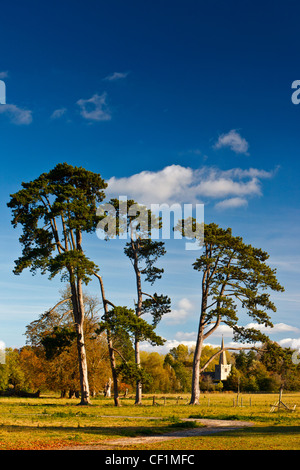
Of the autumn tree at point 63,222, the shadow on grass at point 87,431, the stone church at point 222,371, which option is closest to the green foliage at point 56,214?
the autumn tree at point 63,222

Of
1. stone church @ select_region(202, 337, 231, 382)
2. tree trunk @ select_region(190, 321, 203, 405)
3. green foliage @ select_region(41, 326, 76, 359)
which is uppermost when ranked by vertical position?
green foliage @ select_region(41, 326, 76, 359)

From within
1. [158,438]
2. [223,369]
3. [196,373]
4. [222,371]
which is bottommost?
[222,371]

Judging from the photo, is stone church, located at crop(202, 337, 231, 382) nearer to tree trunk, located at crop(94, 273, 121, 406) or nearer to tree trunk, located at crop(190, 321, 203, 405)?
tree trunk, located at crop(190, 321, 203, 405)

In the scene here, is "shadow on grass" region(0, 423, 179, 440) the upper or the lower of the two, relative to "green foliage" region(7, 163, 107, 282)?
lower

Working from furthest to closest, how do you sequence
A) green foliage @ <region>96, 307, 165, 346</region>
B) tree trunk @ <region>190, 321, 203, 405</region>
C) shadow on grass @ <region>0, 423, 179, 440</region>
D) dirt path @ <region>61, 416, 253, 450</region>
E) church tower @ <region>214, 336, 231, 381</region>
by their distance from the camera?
church tower @ <region>214, 336, 231, 381</region> → tree trunk @ <region>190, 321, 203, 405</region> → green foliage @ <region>96, 307, 165, 346</region> → shadow on grass @ <region>0, 423, 179, 440</region> → dirt path @ <region>61, 416, 253, 450</region>

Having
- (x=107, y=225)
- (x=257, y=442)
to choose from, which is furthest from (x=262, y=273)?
(x=257, y=442)

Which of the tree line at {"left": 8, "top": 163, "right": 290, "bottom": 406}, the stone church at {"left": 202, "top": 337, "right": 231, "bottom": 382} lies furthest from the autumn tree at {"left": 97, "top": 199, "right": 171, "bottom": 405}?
the stone church at {"left": 202, "top": 337, "right": 231, "bottom": 382}

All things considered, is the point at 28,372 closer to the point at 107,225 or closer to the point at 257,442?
the point at 107,225

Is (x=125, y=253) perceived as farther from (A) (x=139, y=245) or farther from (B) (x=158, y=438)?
(B) (x=158, y=438)

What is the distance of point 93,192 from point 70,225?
500 centimetres

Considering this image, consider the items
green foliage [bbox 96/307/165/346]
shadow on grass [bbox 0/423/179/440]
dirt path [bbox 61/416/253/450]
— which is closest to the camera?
dirt path [bbox 61/416/253/450]

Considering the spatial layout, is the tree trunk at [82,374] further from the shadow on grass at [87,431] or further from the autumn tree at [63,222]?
the shadow on grass at [87,431]

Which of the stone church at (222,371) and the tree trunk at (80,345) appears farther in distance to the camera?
the stone church at (222,371)

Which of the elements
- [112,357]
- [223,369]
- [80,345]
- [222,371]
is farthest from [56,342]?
[223,369]
